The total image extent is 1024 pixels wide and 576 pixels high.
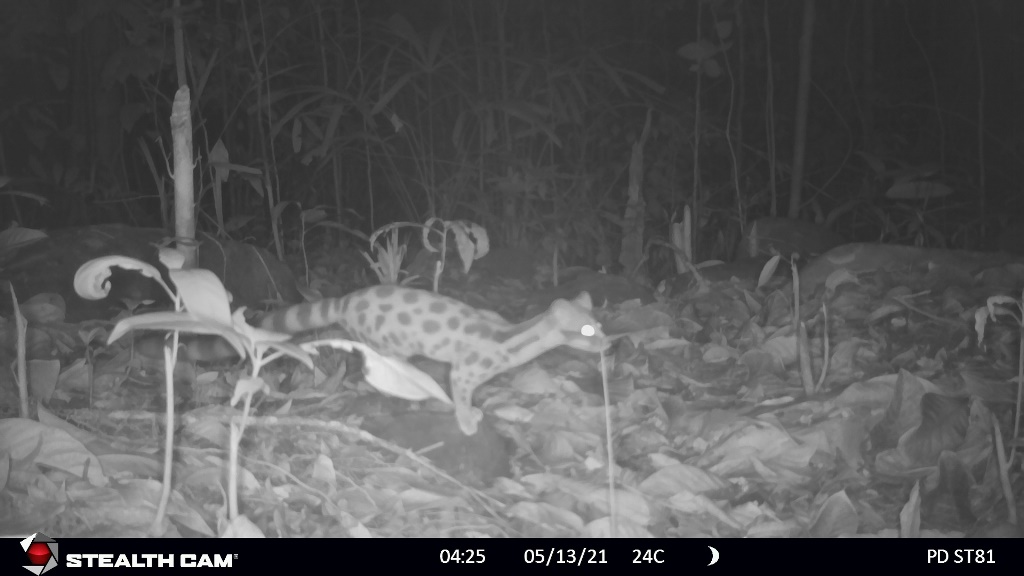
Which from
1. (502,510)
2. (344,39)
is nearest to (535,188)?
(344,39)

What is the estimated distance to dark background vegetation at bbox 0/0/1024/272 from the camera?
2533mm

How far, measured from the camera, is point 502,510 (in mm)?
1198

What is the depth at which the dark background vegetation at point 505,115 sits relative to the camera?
253 cm

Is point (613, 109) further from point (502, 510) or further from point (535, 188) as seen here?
point (502, 510)

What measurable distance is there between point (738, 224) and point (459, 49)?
3.72 feet
